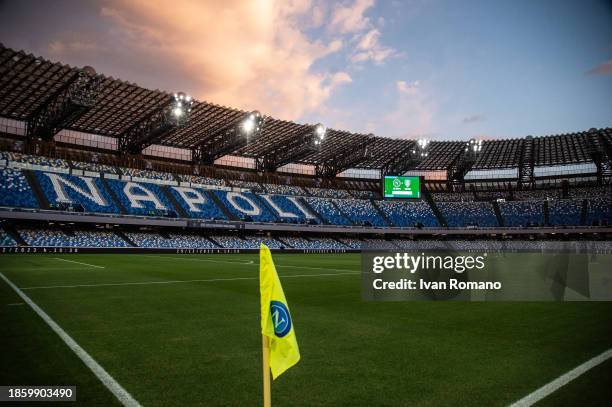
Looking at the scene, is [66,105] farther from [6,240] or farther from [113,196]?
[6,240]

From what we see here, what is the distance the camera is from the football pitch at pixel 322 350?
413cm

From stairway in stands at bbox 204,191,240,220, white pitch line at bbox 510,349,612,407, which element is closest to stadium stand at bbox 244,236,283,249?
stairway in stands at bbox 204,191,240,220

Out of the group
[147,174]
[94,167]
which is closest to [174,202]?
[147,174]

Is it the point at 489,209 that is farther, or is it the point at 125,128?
the point at 489,209

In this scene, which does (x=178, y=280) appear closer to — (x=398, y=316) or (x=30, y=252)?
(x=398, y=316)

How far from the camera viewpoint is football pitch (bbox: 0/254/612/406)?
163 inches

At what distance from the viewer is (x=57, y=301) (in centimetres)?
994

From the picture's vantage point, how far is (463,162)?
71.6 meters

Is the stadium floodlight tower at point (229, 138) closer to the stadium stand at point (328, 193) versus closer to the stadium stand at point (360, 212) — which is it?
the stadium stand at point (328, 193)

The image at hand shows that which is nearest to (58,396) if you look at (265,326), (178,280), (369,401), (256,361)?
(256,361)

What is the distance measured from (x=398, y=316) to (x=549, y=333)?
111 inches

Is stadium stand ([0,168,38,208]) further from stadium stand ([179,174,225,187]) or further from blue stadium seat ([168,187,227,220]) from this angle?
stadium stand ([179,174,225,187])

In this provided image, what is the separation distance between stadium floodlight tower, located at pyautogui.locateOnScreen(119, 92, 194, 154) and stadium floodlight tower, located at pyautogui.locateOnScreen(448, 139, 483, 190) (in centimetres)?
4644

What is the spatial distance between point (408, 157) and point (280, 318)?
69.7 meters
